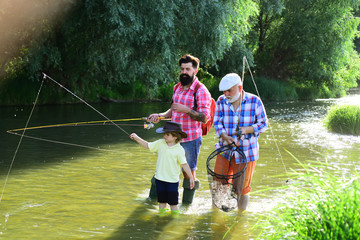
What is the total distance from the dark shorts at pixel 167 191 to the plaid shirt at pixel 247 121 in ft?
2.29

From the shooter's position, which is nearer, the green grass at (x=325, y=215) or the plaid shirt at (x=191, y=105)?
the green grass at (x=325, y=215)

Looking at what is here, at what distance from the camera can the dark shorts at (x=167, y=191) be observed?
19.1ft

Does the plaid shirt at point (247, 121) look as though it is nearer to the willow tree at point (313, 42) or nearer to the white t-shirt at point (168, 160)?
the white t-shirt at point (168, 160)

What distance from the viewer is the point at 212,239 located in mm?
5348

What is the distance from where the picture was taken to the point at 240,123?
556 centimetres

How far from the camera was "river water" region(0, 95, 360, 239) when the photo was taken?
218 inches

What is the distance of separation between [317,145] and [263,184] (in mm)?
4909

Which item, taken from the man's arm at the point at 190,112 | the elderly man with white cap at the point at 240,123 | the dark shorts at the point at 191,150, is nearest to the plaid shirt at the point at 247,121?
the elderly man with white cap at the point at 240,123

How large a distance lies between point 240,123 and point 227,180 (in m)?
0.62

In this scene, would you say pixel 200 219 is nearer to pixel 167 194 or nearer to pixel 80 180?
pixel 167 194

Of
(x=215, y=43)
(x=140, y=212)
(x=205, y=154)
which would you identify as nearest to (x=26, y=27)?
(x=215, y=43)

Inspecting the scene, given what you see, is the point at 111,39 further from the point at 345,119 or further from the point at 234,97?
the point at 234,97

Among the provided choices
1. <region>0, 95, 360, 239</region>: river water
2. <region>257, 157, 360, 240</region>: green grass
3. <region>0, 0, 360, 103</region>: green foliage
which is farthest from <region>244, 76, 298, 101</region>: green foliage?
<region>257, 157, 360, 240</region>: green grass

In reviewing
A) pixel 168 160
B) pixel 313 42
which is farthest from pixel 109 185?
pixel 313 42
